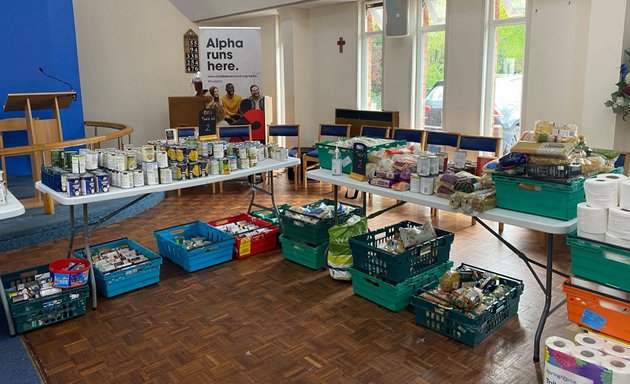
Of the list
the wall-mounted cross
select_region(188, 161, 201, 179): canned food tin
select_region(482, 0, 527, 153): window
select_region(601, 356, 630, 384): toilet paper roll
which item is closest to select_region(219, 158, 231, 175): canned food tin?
select_region(188, 161, 201, 179): canned food tin

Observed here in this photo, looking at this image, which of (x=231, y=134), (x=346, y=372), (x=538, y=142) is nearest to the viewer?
(x=346, y=372)

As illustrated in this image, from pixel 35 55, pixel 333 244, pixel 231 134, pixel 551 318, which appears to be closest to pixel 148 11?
pixel 35 55

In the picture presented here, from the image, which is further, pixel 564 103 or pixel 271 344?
pixel 564 103

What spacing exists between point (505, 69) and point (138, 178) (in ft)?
15.8

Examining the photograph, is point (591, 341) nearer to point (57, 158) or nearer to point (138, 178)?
point (138, 178)

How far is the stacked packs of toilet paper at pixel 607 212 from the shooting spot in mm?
2623

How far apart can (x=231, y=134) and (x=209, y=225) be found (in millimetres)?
3037

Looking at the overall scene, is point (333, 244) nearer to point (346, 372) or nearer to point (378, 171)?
point (378, 171)

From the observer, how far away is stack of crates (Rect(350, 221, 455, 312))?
3723 millimetres

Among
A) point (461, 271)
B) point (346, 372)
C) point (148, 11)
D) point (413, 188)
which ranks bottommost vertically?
point (346, 372)

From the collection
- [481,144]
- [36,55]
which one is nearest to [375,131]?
[481,144]

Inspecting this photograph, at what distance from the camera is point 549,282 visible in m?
3.16

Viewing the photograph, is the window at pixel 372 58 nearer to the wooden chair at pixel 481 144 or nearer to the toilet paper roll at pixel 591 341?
the wooden chair at pixel 481 144

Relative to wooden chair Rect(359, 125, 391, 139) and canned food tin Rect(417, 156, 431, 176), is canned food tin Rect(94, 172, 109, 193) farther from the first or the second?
wooden chair Rect(359, 125, 391, 139)
